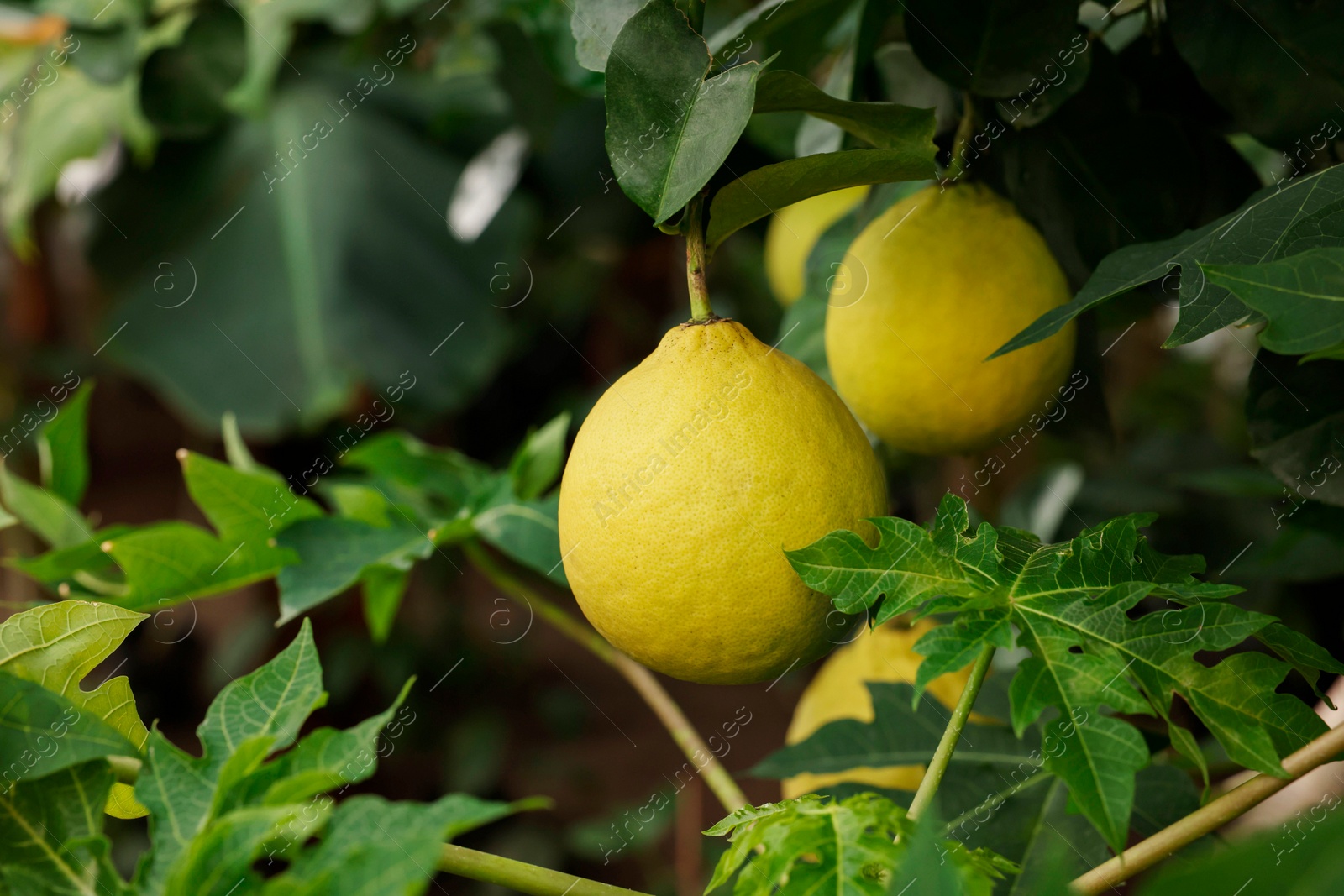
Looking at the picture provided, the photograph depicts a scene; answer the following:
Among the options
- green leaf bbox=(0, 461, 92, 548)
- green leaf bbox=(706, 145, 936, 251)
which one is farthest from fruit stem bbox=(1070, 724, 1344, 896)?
green leaf bbox=(0, 461, 92, 548)

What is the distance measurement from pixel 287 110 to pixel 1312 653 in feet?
5.31

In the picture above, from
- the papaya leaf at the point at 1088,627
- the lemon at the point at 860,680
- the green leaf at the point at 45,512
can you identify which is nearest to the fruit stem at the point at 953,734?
the papaya leaf at the point at 1088,627

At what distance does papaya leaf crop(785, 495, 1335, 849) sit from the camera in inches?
12.2

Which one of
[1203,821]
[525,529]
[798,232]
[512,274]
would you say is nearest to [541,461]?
[525,529]

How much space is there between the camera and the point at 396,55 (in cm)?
114

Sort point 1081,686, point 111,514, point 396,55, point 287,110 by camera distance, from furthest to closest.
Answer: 1. point 111,514
2. point 287,110
3. point 396,55
4. point 1081,686

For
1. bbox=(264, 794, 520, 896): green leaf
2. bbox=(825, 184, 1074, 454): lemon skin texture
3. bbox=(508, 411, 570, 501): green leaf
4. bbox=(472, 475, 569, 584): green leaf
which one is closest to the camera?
bbox=(264, 794, 520, 896): green leaf

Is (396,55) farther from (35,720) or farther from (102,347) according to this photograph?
(35,720)

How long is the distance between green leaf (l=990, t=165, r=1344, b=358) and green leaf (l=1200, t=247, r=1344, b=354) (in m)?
0.03

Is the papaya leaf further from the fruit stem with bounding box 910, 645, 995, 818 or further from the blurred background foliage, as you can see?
the blurred background foliage

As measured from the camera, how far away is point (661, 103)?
1.19ft

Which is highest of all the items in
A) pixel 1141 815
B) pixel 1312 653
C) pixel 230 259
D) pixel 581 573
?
pixel 230 259

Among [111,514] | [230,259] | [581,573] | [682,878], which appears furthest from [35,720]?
[111,514]

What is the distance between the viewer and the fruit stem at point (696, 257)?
385mm
